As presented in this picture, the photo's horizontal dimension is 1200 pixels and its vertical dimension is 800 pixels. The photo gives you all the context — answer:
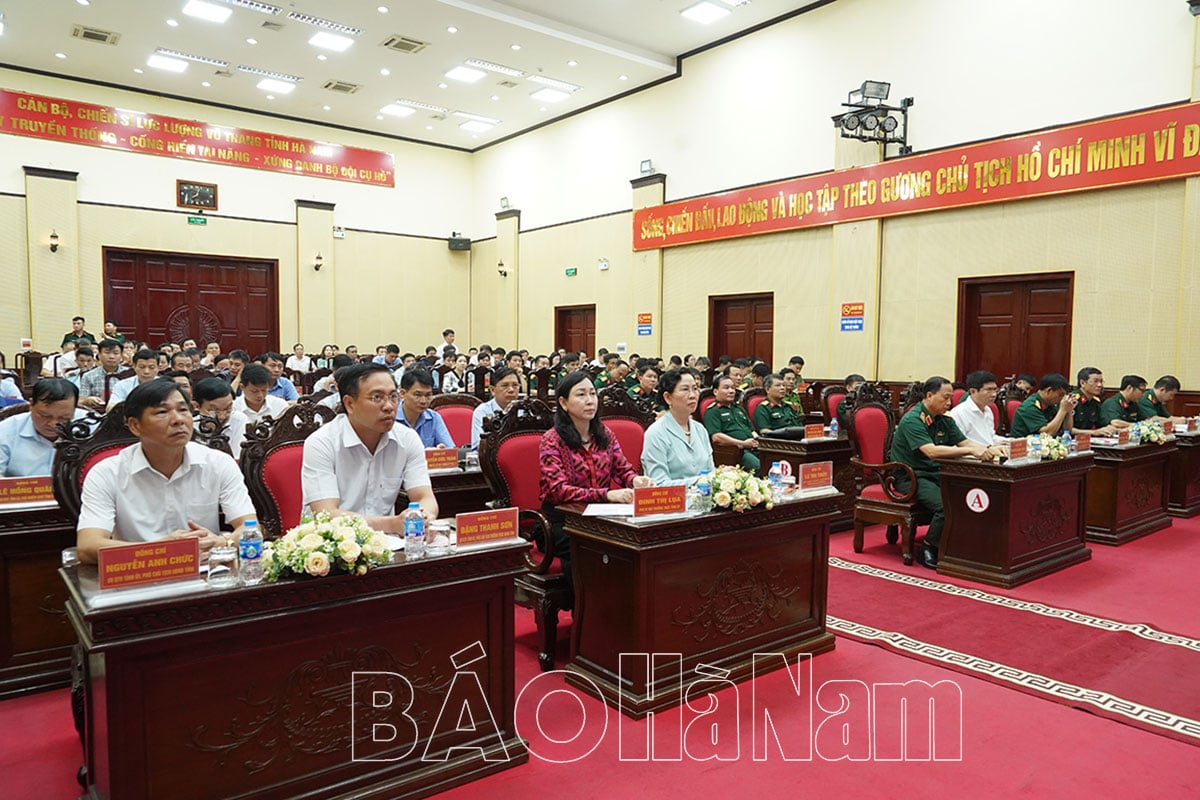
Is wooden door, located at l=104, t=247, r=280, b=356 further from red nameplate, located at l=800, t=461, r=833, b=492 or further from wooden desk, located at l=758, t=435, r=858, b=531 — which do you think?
red nameplate, located at l=800, t=461, r=833, b=492

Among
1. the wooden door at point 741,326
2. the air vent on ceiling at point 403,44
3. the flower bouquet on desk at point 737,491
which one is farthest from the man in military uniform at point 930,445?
the air vent on ceiling at point 403,44

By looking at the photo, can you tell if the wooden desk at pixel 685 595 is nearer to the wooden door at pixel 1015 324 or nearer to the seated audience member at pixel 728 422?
the seated audience member at pixel 728 422

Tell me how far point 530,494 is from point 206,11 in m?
8.98

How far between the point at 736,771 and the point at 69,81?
44.9 ft

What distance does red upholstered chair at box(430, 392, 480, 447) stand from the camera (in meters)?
4.93

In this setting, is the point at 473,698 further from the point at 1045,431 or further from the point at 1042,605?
the point at 1045,431

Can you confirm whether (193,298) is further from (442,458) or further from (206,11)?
(442,458)

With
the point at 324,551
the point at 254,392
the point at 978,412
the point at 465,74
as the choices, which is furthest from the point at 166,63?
the point at 324,551

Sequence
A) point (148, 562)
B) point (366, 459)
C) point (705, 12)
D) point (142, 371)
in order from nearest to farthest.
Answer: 1. point (148, 562)
2. point (366, 459)
3. point (142, 371)
4. point (705, 12)

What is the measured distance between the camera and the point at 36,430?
3.03 metres

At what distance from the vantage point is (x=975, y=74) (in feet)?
25.9

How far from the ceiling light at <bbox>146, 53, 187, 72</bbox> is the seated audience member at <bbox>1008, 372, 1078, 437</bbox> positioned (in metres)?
11.6

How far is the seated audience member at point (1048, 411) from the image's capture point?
5.44 metres

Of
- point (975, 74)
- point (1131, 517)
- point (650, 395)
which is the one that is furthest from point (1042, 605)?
point (975, 74)
